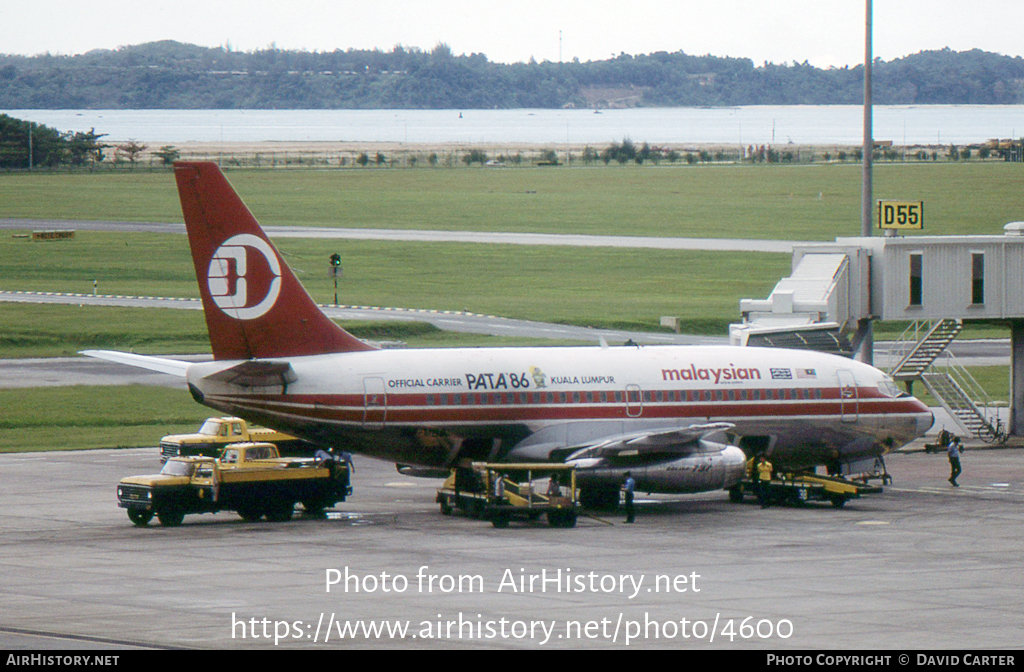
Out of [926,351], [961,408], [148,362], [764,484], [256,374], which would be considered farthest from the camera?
[961,408]

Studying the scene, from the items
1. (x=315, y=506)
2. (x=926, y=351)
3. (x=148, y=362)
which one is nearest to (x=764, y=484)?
(x=315, y=506)

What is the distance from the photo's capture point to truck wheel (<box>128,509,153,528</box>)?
39.2 meters

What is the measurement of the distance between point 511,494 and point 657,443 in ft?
14.6

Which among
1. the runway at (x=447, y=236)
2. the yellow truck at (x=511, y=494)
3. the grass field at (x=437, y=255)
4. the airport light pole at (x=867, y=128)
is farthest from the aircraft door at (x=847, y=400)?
the runway at (x=447, y=236)

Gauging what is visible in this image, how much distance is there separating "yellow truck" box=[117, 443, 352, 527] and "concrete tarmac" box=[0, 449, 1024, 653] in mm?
558

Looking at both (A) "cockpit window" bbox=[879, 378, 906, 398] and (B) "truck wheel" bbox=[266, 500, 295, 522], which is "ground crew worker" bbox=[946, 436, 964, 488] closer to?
(A) "cockpit window" bbox=[879, 378, 906, 398]

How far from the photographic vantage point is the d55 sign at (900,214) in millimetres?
57062

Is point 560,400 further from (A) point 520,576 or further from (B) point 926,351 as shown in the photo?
(B) point 926,351

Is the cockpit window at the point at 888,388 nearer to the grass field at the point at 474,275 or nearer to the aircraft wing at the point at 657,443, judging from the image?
the aircraft wing at the point at 657,443

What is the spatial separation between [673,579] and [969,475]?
22689 millimetres

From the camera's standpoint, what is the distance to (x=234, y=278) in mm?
39469

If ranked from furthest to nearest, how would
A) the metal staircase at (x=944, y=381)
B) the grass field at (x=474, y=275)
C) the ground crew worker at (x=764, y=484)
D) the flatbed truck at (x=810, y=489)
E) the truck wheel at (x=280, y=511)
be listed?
1. the grass field at (x=474, y=275)
2. the metal staircase at (x=944, y=381)
3. the ground crew worker at (x=764, y=484)
4. the flatbed truck at (x=810, y=489)
5. the truck wheel at (x=280, y=511)

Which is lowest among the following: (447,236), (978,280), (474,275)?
(474,275)

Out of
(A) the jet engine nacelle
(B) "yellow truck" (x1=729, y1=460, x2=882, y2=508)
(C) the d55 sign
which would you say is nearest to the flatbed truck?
(B) "yellow truck" (x1=729, y1=460, x2=882, y2=508)
